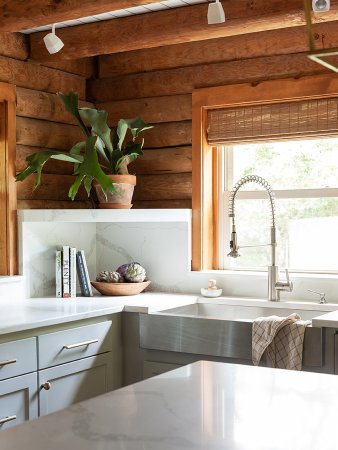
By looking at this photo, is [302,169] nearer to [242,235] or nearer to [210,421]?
[242,235]

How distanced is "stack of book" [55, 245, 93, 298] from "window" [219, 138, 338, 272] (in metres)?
0.83

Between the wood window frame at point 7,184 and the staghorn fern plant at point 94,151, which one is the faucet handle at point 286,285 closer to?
the staghorn fern plant at point 94,151

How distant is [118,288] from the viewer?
402 centimetres

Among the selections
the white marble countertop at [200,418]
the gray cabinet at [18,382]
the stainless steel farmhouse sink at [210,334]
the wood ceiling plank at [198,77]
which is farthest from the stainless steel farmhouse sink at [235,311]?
the white marble countertop at [200,418]

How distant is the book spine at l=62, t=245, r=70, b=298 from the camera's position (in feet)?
13.2

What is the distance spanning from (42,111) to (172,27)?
996mm

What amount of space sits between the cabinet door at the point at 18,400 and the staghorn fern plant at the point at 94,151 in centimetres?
114

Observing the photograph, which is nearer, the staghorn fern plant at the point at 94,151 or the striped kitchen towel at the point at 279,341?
the striped kitchen towel at the point at 279,341

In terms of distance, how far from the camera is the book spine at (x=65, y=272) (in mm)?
4023

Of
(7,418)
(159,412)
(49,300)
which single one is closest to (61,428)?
(159,412)

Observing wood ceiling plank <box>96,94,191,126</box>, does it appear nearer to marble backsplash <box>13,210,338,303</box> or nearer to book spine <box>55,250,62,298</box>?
marble backsplash <box>13,210,338,303</box>

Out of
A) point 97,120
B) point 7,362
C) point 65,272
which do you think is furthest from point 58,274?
point 7,362

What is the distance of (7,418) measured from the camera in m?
2.95

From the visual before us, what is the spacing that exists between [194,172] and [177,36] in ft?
2.78
